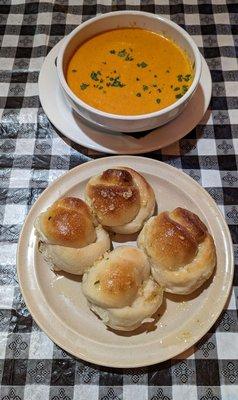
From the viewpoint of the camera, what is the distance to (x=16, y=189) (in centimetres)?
129

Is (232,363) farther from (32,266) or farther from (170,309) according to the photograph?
(32,266)

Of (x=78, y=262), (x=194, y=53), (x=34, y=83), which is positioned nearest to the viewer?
(x=78, y=262)

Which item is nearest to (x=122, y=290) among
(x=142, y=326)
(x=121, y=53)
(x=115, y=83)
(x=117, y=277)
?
(x=117, y=277)

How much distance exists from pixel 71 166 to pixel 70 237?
0.32 m

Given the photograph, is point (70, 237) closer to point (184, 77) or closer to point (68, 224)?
point (68, 224)

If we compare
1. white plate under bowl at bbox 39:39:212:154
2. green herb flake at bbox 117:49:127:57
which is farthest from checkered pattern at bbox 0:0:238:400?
green herb flake at bbox 117:49:127:57

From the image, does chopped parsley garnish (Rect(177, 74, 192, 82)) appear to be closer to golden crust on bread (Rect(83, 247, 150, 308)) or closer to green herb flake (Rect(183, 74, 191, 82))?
green herb flake (Rect(183, 74, 191, 82))

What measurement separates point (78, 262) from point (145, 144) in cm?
40

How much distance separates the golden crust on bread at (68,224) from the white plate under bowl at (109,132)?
0.24 metres

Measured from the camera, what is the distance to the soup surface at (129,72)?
1.23 metres

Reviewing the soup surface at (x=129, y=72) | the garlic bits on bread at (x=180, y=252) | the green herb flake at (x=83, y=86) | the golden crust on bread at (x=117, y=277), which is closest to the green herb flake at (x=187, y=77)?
the soup surface at (x=129, y=72)

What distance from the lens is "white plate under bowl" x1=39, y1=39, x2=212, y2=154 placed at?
126 centimetres

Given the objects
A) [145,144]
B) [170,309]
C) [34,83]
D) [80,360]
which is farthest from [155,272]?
[34,83]

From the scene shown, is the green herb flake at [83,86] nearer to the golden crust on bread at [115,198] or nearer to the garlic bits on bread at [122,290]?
the golden crust on bread at [115,198]
